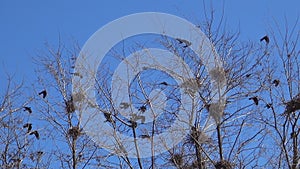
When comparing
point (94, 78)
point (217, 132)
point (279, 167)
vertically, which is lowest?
point (279, 167)

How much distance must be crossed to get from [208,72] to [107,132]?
72.0 inches

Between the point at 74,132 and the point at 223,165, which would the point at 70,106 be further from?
the point at 223,165

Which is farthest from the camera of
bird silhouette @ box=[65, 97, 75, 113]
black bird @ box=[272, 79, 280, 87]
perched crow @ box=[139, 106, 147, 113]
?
bird silhouette @ box=[65, 97, 75, 113]

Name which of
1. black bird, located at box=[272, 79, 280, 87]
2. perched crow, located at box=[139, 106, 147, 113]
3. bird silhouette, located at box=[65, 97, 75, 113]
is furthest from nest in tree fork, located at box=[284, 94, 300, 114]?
bird silhouette, located at box=[65, 97, 75, 113]

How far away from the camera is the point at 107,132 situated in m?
8.40

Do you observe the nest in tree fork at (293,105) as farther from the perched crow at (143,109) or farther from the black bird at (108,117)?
the black bird at (108,117)

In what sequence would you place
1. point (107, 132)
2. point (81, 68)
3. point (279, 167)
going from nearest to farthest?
point (279, 167) < point (107, 132) < point (81, 68)

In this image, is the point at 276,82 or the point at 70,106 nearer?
the point at 276,82

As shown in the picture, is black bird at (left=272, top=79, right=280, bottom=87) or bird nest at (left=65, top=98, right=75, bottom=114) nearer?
black bird at (left=272, top=79, right=280, bottom=87)

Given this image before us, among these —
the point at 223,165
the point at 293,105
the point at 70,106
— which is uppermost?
the point at 70,106

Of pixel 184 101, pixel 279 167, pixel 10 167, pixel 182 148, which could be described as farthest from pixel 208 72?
pixel 10 167

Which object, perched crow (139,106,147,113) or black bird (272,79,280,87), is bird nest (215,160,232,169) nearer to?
black bird (272,79,280,87)

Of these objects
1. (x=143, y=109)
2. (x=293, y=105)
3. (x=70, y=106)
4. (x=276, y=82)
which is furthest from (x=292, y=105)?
(x=70, y=106)

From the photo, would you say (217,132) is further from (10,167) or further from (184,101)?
(10,167)
